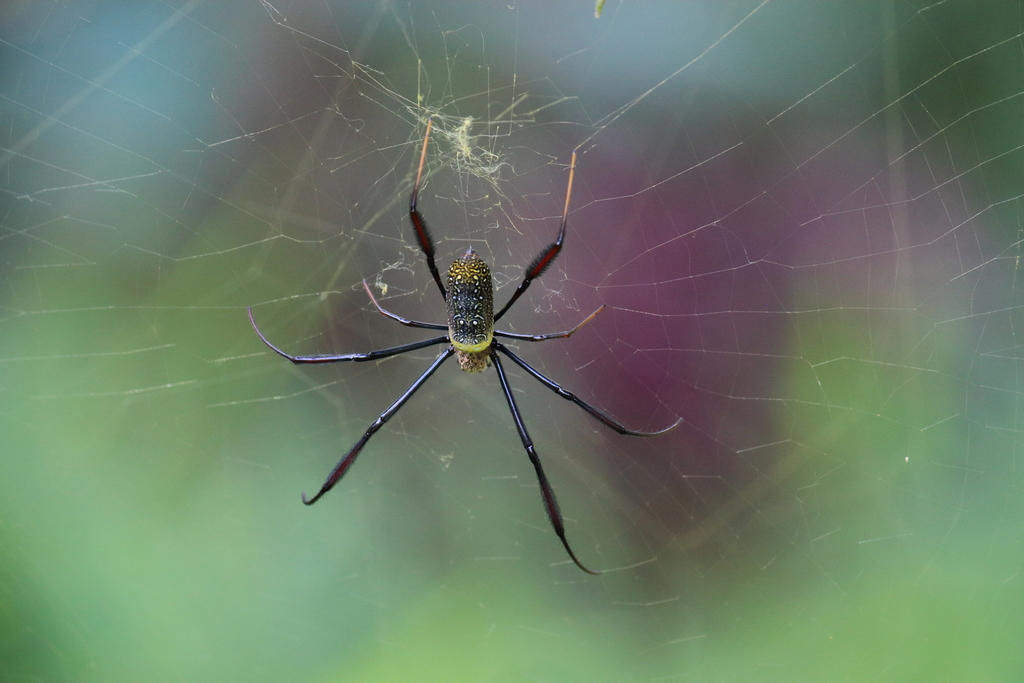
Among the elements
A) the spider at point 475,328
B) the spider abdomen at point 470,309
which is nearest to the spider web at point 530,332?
the spider at point 475,328

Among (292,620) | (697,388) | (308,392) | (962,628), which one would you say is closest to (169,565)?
(292,620)

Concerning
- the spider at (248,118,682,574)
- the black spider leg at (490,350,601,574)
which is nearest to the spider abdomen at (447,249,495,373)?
the spider at (248,118,682,574)

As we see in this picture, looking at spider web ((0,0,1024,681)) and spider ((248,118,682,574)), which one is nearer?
spider ((248,118,682,574))

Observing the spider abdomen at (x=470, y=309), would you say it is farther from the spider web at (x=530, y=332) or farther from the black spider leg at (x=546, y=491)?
the spider web at (x=530, y=332)

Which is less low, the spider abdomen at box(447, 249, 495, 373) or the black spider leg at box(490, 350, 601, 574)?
the spider abdomen at box(447, 249, 495, 373)

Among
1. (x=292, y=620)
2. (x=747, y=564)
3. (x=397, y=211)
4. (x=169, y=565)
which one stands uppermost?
(x=397, y=211)

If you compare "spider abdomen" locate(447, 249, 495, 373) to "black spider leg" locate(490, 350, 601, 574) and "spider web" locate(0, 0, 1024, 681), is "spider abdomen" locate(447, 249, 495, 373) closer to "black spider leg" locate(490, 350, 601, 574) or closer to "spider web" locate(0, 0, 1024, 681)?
"black spider leg" locate(490, 350, 601, 574)

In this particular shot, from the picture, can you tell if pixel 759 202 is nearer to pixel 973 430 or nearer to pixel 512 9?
pixel 973 430
